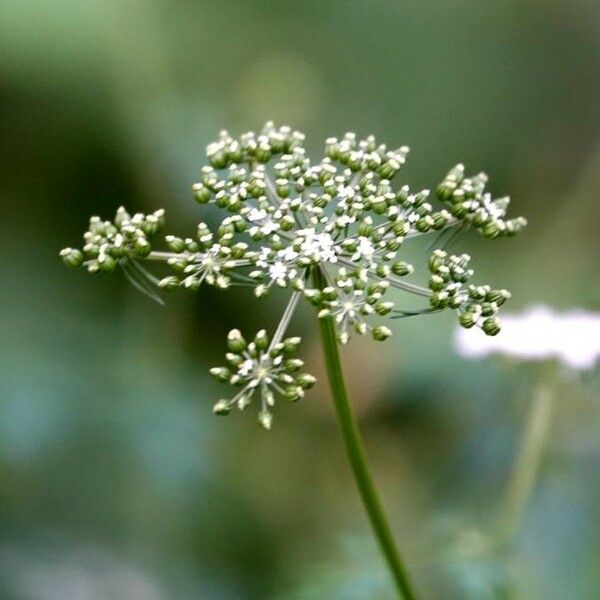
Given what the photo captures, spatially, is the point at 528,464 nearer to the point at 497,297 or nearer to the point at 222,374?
the point at 497,297

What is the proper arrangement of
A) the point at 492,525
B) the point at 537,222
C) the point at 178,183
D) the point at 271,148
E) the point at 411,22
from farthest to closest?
the point at 411,22
the point at 537,222
the point at 178,183
the point at 492,525
the point at 271,148

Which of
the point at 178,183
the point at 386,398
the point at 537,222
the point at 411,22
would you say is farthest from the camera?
the point at 411,22

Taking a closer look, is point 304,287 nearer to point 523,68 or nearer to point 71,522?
point 71,522

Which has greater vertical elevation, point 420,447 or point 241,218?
point 420,447

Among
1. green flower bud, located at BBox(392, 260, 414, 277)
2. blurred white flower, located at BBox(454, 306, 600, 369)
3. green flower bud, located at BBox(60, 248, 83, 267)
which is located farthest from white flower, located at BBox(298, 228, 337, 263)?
blurred white flower, located at BBox(454, 306, 600, 369)

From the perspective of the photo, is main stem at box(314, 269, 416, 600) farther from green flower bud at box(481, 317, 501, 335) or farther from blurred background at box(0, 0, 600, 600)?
blurred background at box(0, 0, 600, 600)

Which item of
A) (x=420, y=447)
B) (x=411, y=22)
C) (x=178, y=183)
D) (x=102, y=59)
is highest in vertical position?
(x=411, y=22)

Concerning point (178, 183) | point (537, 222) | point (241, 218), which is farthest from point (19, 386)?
point (537, 222)

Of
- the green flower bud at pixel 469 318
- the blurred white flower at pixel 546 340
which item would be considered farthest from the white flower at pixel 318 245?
the blurred white flower at pixel 546 340
